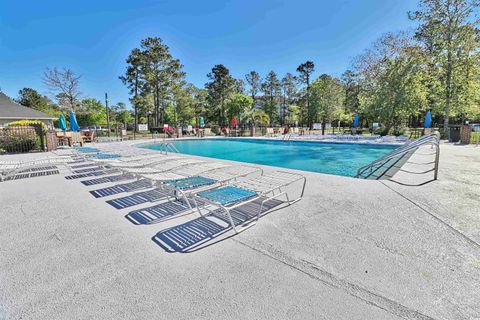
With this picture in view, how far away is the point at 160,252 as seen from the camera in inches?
96.2

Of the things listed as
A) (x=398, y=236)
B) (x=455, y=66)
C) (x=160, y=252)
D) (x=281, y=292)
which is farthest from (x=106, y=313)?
(x=455, y=66)

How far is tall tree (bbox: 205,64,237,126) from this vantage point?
34031mm

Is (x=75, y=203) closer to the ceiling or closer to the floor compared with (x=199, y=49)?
closer to the floor

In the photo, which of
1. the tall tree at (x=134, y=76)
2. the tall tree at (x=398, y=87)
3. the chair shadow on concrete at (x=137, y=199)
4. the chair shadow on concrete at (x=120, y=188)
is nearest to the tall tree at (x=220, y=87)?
the tall tree at (x=134, y=76)

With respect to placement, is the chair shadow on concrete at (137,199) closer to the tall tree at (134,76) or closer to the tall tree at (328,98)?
the tall tree at (134,76)

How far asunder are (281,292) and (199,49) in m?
28.5

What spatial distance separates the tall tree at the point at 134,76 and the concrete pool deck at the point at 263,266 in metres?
29.4

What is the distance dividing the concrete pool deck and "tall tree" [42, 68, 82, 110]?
1270 inches

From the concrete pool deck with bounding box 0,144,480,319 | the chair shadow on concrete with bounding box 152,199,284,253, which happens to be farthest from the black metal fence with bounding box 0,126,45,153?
the chair shadow on concrete with bounding box 152,199,284,253

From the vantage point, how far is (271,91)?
44000mm

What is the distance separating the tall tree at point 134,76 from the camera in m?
28.2

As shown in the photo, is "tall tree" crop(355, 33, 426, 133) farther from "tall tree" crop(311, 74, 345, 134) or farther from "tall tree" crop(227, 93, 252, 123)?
"tall tree" crop(227, 93, 252, 123)

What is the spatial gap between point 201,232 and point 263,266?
3.38ft

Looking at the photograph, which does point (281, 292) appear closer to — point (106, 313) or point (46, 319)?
point (106, 313)
